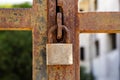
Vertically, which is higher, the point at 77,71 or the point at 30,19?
the point at 30,19

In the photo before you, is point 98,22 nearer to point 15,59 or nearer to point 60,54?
point 60,54

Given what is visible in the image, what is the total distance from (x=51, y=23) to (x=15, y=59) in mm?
9187

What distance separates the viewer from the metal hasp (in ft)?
3.00

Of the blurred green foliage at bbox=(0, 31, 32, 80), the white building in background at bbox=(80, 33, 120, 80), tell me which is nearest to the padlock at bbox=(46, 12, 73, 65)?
the white building in background at bbox=(80, 33, 120, 80)

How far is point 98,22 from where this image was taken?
93 cm

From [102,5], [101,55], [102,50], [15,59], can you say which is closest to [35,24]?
[102,5]

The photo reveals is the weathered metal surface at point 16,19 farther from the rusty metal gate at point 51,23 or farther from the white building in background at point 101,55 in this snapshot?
the white building in background at point 101,55

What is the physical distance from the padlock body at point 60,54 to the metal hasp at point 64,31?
0.08ft

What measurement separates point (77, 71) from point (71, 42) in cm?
8

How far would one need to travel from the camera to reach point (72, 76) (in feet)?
3.02

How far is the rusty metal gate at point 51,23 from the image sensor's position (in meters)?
0.92

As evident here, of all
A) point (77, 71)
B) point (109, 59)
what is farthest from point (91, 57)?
point (77, 71)

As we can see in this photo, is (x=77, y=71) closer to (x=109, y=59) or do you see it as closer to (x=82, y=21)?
(x=82, y=21)

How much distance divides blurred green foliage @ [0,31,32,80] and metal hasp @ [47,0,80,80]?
9023 millimetres
